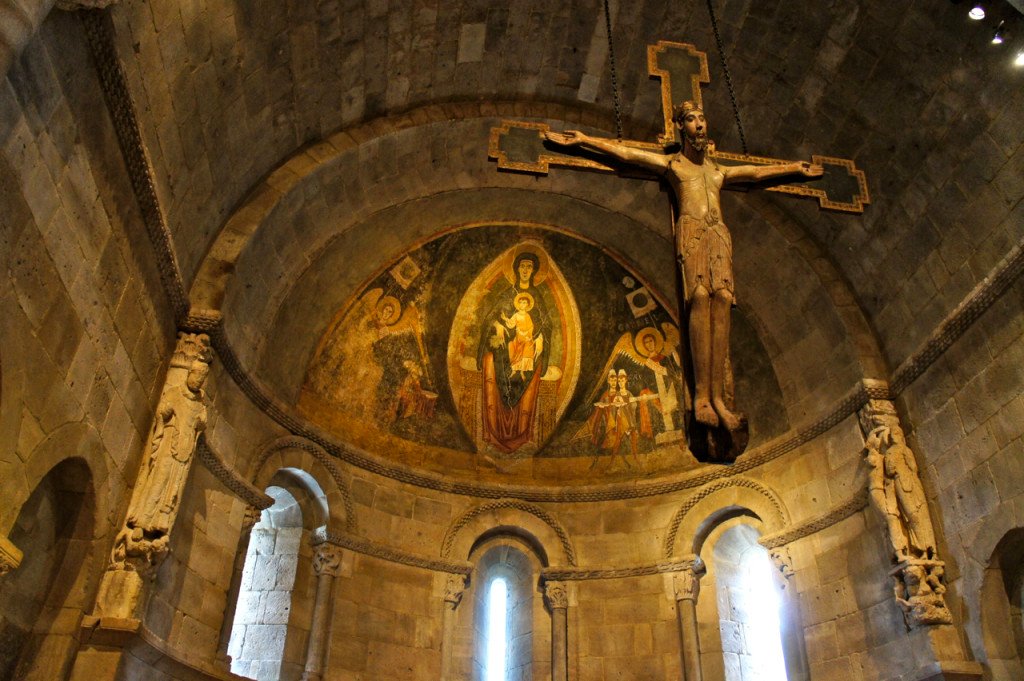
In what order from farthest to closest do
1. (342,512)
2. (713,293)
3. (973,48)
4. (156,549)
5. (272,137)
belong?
(342,512)
(272,137)
(973,48)
(156,549)
(713,293)

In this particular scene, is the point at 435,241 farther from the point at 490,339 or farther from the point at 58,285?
the point at 58,285

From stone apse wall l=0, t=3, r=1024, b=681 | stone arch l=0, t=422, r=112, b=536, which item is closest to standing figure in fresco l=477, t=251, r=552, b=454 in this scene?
stone apse wall l=0, t=3, r=1024, b=681

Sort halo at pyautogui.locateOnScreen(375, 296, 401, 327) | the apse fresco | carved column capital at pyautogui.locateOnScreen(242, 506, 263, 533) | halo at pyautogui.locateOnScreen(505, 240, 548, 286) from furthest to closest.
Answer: halo at pyautogui.locateOnScreen(505, 240, 548, 286) < the apse fresco < halo at pyautogui.locateOnScreen(375, 296, 401, 327) < carved column capital at pyautogui.locateOnScreen(242, 506, 263, 533)

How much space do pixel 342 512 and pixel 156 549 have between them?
11.5ft

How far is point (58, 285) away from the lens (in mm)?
5570

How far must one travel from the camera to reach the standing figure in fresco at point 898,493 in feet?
26.3

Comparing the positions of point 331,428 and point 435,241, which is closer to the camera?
point 331,428

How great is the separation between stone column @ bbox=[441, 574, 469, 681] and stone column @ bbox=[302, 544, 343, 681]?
150cm

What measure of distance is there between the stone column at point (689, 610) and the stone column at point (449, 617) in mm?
2737

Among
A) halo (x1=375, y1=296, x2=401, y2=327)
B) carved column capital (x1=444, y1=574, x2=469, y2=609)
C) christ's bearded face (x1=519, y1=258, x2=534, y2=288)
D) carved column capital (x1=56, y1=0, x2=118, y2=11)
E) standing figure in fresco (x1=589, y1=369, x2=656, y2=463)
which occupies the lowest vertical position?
carved column capital (x1=444, y1=574, x2=469, y2=609)

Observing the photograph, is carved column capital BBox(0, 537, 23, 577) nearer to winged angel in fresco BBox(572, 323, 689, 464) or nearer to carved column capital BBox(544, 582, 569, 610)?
carved column capital BBox(544, 582, 569, 610)

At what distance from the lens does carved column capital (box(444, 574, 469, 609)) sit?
10.4 metres

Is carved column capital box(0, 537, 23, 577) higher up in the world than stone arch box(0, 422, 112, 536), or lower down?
lower down

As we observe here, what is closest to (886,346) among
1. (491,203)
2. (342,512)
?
(491,203)
